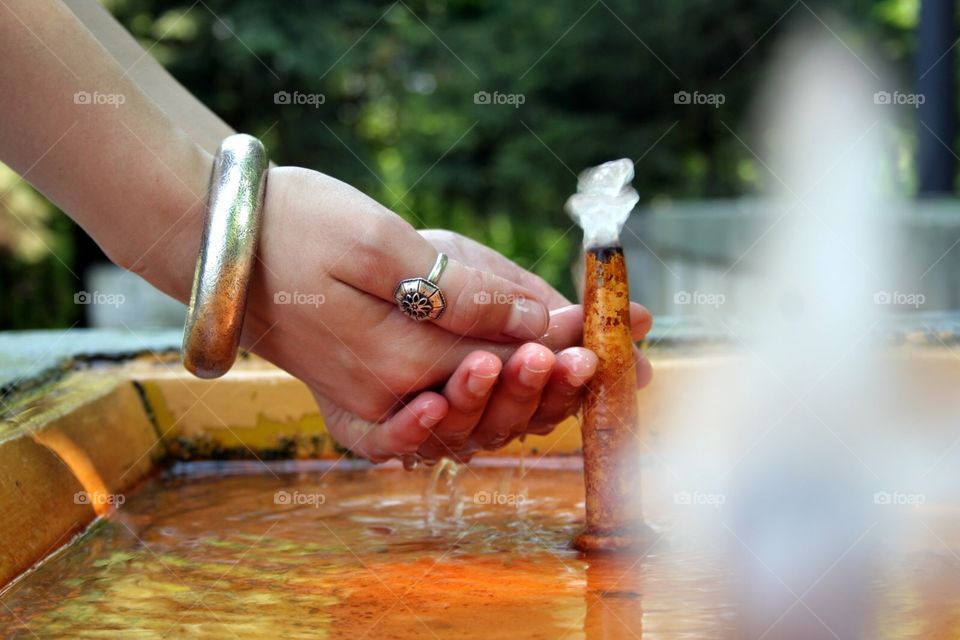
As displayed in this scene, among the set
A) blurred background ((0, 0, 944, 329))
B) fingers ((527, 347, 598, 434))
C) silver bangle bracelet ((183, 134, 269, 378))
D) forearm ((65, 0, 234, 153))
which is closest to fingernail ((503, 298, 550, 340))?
fingers ((527, 347, 598, 434))

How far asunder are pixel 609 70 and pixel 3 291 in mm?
5273

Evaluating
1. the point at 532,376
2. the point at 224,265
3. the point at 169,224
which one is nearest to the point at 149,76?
the point at 169,224

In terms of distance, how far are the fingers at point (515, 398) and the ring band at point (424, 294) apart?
0.15 m

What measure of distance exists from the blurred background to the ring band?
5005mm

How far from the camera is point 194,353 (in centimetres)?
161

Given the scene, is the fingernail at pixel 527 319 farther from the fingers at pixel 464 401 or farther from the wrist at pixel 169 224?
the wrist at pixel 169 224

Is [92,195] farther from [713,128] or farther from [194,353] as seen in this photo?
[713,128]

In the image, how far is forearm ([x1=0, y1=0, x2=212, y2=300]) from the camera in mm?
1475

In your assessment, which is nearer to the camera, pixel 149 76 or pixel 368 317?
pixel 368 317

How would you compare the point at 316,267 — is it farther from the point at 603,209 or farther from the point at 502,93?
the point at 502,93

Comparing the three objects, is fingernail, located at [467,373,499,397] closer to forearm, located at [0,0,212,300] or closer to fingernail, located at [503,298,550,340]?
fingernail, located at [503,298,550,340]

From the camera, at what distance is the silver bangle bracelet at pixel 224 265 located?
156 centimetres

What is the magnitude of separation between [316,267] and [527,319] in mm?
353

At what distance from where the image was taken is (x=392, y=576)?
1.41 meters
